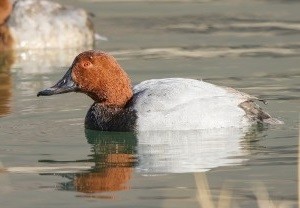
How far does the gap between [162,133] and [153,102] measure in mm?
278

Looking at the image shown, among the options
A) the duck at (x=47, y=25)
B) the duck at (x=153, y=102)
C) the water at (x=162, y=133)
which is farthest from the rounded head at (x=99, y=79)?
the duck at (x=47, y=25)

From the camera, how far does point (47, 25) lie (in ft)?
56.5

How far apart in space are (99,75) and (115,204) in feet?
Answer: 10.0

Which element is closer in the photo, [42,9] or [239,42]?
[239,42]

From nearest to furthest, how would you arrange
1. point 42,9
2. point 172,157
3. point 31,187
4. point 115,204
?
point 115,204
point 31,187
point 172,157
point 42,9

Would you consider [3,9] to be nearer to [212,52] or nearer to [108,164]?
[212,52]

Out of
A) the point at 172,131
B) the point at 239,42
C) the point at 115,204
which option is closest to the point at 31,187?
the point at 115,204

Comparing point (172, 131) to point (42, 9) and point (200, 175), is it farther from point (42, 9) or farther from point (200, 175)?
point (42, 9)

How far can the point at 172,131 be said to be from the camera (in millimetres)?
10617

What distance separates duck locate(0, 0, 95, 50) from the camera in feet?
56.0

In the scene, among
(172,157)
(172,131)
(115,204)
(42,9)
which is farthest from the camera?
(42,9)

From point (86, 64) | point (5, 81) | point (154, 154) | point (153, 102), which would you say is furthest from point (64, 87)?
point (5, 81)

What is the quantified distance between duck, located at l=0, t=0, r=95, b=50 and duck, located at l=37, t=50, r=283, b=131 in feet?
19.8

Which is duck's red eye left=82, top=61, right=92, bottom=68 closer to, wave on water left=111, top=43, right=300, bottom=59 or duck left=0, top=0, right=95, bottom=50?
wave on water left=111, top=43, right=300, bottom=59
